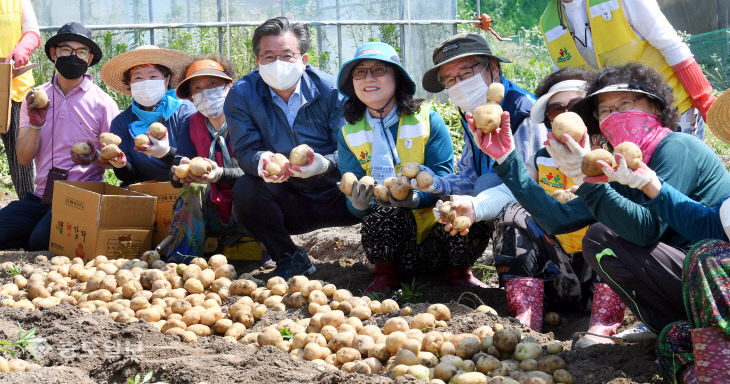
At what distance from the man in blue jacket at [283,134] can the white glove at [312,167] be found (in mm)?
116

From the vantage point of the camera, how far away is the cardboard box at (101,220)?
512 cm

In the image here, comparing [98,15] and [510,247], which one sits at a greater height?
[98,15]

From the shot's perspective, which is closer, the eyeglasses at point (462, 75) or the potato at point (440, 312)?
the potato at point (440, 312)

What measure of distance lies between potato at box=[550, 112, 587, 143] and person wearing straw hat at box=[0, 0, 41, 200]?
4.52 meters

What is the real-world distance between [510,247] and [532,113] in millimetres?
666

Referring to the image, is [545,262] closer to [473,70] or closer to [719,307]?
[473,70]

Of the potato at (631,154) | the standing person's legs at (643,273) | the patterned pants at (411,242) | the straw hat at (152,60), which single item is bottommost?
the patterned pants at (411,242)

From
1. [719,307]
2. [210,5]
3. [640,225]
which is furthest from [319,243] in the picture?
[210,5]

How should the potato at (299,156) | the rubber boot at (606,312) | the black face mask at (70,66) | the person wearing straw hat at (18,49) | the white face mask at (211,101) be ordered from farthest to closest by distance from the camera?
the person wearing straw hat at (18,49), the black face mask at (70,66), the white face mask at (211,101), the potato at (299,156), the rubber boot at (606,312)

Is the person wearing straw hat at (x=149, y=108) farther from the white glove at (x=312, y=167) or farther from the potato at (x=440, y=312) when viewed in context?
the potato at (x=440, y=312)

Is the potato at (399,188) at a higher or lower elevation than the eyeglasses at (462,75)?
lower

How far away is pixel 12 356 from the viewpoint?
3.17m

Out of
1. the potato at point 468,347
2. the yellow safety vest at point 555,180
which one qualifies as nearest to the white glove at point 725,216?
the potato at point 468,347

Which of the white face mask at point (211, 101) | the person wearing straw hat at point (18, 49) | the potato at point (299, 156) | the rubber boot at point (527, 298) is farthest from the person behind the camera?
the person wearing straw hat at point (18, 49)
